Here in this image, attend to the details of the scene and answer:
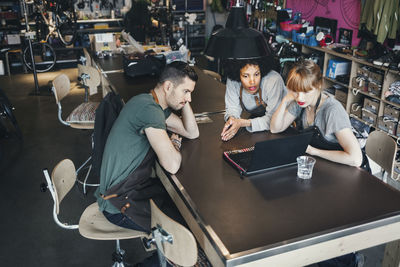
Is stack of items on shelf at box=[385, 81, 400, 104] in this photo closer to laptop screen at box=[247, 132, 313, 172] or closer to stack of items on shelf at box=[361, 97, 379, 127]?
stack of items on shelf at box=[361, 97, 379, 127]

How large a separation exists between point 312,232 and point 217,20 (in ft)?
29.2

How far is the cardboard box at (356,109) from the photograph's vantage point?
15.4 ft

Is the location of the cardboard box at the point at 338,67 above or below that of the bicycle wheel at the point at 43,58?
above

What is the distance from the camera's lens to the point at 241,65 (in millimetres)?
2969

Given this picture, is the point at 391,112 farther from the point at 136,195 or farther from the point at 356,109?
the point at 136,195

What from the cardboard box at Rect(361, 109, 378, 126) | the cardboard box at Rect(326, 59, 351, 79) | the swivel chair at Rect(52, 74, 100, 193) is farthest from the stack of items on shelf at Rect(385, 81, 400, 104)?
the swivel chair at Rect(52, 74, 100, 193)

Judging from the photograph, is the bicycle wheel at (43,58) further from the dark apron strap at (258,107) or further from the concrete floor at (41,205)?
the dark apron strap at (258,107)

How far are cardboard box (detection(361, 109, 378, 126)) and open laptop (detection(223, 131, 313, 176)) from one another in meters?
2.70

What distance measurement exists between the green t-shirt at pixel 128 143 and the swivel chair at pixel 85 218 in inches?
4.2

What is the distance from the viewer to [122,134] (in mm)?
2189

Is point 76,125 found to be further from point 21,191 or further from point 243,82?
Answer: point 243,82

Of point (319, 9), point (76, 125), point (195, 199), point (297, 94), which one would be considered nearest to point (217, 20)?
point (319, 9)

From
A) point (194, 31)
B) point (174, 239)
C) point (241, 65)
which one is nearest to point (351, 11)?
point (241, 65)

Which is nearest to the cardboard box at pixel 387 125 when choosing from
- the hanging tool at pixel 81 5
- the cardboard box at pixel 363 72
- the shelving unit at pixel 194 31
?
the cardboard box at pixel 363 72
